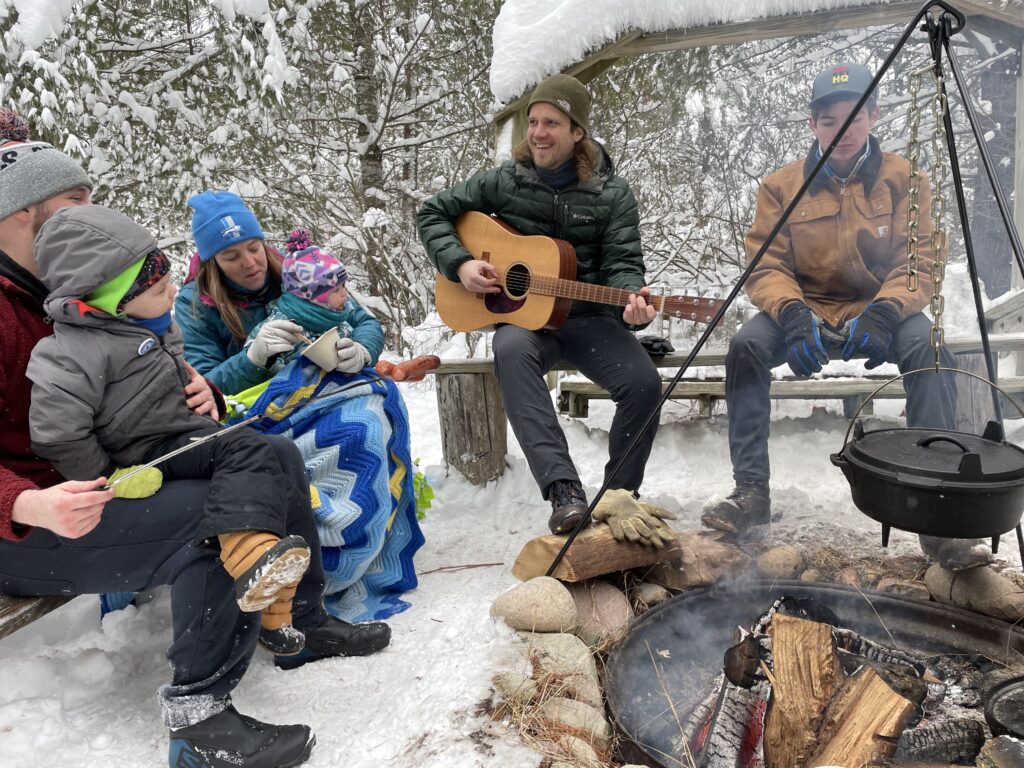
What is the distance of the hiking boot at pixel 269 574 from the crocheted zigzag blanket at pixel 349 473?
699 mm

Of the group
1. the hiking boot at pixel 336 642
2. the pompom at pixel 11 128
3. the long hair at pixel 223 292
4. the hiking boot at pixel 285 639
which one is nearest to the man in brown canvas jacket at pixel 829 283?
the hiking boot at pixel 336 642

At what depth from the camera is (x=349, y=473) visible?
2.45m

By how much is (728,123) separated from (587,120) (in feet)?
9.83

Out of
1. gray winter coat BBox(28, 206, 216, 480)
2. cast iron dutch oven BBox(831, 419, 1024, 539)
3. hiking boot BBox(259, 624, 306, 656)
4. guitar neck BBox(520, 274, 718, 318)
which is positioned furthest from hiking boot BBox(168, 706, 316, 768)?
guitar neck BBox(520, 274, 718, 318)

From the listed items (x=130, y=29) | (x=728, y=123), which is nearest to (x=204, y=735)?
(x=728, y=123)

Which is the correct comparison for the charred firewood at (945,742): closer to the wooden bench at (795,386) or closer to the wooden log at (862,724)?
the wooden log at (862,724)

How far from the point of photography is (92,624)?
2.20 meters

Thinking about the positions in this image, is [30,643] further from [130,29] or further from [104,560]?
[130,29]

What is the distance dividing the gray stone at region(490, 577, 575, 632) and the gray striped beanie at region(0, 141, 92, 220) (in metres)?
1.81

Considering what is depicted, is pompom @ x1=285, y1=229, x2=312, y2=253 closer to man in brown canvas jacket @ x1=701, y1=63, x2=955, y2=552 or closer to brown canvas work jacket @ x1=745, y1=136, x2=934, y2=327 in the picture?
man in brown canvas jacket @ x1=701, y1=63, x2=955, y2=552

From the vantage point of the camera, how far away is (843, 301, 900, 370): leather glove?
284cm

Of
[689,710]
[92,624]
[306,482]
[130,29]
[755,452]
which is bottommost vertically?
[689,710]

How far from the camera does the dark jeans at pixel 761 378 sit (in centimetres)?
275

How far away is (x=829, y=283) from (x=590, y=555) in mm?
1814
